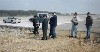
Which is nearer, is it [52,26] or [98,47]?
[98,47]

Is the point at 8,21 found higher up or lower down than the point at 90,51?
lower down

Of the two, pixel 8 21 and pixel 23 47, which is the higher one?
pixel 23 47

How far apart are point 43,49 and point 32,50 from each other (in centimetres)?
69

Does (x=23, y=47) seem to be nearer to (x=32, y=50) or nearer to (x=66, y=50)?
(x=32, y=50)

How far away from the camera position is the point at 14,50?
15117 millimetres

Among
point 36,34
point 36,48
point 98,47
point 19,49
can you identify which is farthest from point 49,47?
point 36,34

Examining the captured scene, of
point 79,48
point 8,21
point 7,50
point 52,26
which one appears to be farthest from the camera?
point 8,21

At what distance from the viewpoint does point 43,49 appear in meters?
15.6

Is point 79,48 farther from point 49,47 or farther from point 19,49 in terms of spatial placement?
point 19,49

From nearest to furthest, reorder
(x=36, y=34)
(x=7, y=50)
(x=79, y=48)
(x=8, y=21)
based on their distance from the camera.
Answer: (x=7, y=50) < (x=79, y=48) < (x=36, y=34) < (x=8, y=21)

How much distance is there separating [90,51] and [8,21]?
36.6 m

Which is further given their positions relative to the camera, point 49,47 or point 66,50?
point 49,47

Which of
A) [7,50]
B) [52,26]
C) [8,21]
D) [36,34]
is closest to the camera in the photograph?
[7,50]

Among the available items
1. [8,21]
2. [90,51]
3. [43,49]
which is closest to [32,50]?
[43,49]
